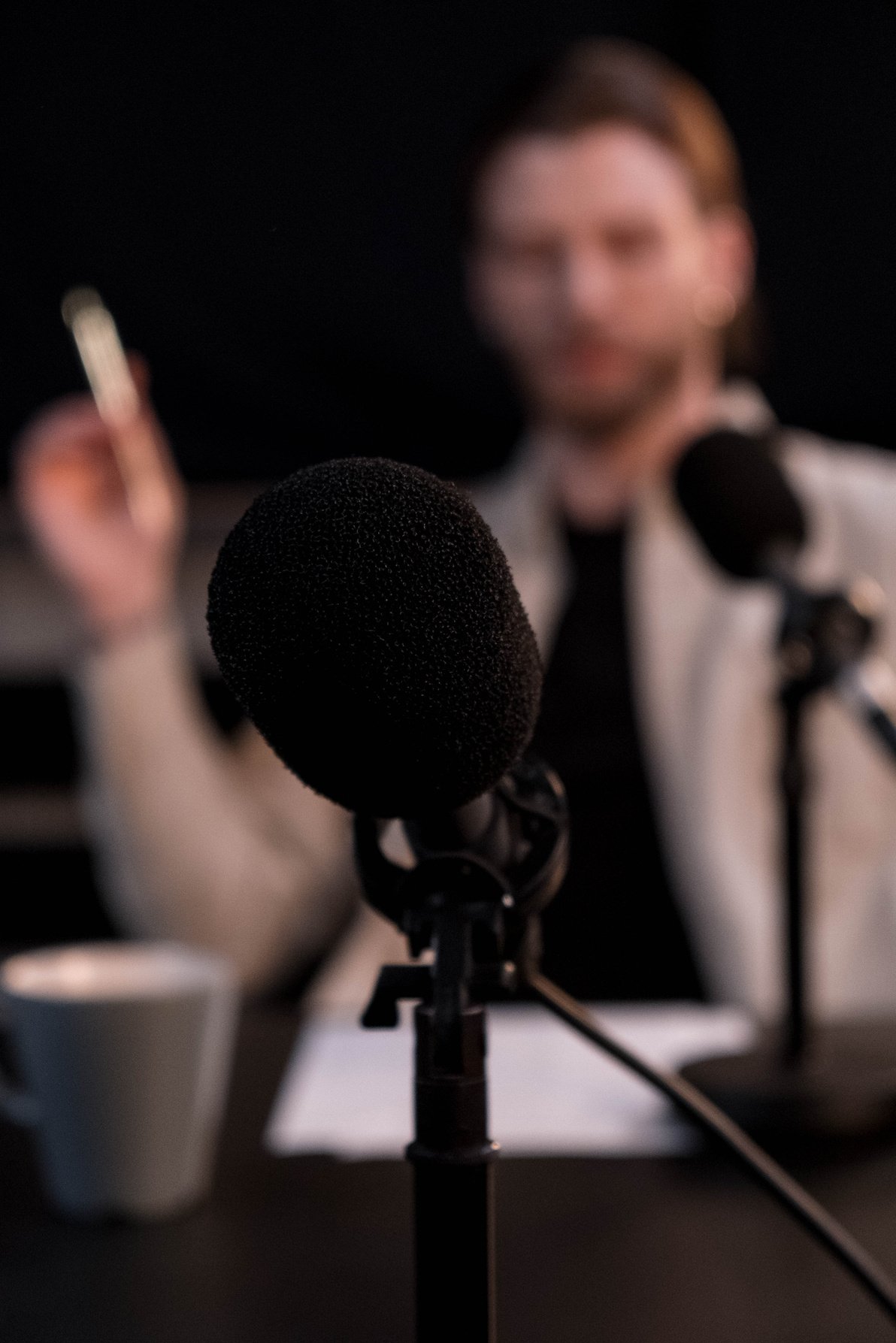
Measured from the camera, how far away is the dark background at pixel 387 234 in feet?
5.77

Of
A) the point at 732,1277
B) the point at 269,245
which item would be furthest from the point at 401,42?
the point at 732,1277

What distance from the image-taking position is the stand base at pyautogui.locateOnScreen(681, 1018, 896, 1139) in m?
0.60

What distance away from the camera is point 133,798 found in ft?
4.47

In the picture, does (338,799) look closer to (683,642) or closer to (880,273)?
(683,642)

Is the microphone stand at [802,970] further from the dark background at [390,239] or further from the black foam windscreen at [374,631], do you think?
the dark background at [390,239]

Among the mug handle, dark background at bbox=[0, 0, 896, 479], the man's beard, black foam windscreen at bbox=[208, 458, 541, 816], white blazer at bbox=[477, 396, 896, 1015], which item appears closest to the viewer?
black foam windscreen at bbox=[208, 458, 541, 816]

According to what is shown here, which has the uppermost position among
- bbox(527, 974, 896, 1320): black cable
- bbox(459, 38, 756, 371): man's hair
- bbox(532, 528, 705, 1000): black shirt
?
bbox(459, 38, 756, 371): man's hair

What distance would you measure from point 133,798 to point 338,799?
1109mm

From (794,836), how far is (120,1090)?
30 cm

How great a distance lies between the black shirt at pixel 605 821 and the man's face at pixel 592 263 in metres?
0.17

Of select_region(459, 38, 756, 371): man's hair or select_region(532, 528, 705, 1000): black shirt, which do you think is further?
select_region(459, 38, 756, 371): man's hair

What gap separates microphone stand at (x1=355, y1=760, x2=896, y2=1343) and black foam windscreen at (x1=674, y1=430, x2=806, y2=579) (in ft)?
1.18

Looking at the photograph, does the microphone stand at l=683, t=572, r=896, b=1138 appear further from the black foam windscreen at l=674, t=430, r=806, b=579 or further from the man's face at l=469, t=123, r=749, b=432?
the man's face at l=469, t=123, r=749, b=432

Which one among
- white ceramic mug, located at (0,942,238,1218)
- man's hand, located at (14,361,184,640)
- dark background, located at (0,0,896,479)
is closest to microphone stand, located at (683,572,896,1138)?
white ceramic mug, located at (0,942,238,1218)
